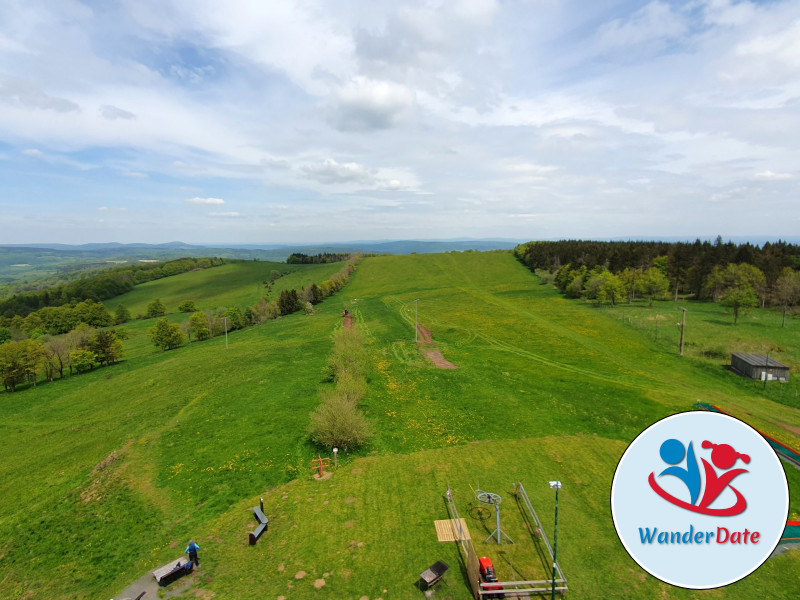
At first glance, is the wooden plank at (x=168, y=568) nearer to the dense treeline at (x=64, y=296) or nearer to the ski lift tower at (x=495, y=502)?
the ski lift tower at (x=495, y=502)

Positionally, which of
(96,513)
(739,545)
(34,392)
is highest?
(739,545)

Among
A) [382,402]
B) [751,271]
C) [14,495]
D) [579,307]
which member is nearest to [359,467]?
[382,402]

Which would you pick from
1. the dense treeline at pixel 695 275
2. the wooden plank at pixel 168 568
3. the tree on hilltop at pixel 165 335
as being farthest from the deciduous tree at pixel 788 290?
the tree on hilltop at pixel 165 335

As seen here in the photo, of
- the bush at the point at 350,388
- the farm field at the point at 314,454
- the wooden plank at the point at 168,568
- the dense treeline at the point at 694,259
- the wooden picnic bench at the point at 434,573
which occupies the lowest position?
the farm field at the point at 314,454

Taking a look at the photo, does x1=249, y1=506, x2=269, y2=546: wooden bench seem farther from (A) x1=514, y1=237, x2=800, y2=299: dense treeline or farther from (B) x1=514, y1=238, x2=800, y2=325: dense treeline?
(A) x1=514, y1=237, x2=800, y2=299: dense treeline

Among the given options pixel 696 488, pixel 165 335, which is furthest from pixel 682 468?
pixel 165 335

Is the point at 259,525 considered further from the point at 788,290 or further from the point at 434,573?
the point at 788,290

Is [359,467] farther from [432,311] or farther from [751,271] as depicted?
[751,271]
